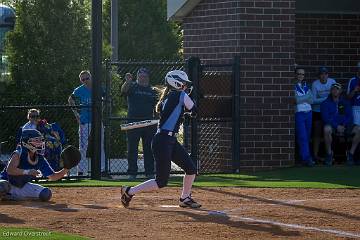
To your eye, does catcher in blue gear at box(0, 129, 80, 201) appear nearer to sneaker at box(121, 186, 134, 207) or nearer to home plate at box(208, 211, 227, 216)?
sneaker at box(121, 186, 134, 207)

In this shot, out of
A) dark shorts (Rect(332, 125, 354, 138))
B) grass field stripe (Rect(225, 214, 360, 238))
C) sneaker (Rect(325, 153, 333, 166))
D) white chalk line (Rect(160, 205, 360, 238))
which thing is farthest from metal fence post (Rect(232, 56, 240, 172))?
grass field stripe (Rect(225, 214, 360, 238))

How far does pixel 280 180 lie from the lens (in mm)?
17438

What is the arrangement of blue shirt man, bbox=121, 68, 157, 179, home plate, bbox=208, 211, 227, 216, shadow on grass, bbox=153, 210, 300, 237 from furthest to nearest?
1. blue shirt man, bbox=121, 68, 157, 179
2. home plate, bbox=208, 211, 227, 216
3. shadow on grass, bbox=153, 210, 300, 237

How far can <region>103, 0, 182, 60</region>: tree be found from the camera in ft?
113

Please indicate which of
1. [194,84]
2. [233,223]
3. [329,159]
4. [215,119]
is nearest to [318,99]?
[329,159]

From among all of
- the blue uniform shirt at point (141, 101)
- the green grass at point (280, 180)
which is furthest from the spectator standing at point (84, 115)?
the green grass at point (280, 180)

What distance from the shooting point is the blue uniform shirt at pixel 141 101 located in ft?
59.7

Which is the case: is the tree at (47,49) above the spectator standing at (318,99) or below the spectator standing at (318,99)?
above

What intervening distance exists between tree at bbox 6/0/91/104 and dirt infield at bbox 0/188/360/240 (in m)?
7.86

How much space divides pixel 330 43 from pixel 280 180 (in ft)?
17.1

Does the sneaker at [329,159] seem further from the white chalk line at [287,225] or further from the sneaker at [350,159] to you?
the white chalk line at [287,225]

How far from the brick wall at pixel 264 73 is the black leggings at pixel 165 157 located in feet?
19.3

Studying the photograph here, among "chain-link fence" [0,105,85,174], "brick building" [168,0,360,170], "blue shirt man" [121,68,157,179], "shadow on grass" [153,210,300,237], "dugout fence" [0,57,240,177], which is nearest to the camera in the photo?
"shadow on grass" [153,210,300,237]

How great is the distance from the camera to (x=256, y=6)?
62.9 ft
